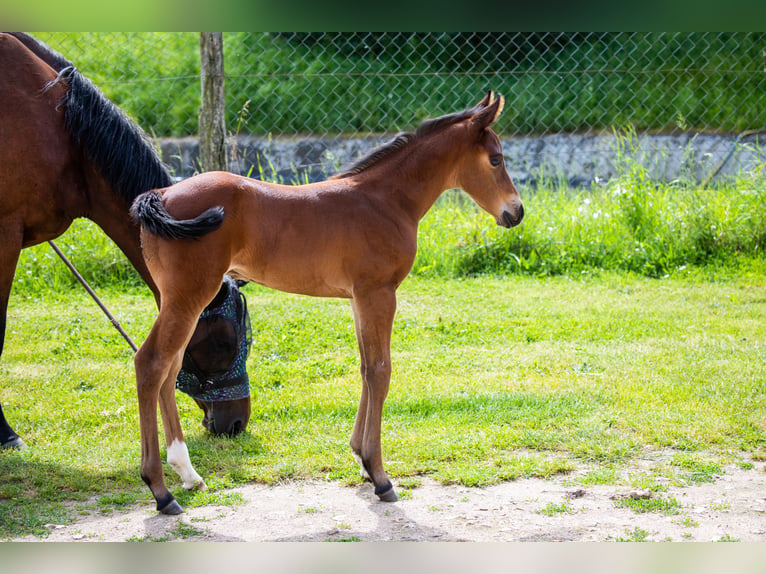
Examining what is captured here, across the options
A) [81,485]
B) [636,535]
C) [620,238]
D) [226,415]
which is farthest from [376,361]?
[620,238]

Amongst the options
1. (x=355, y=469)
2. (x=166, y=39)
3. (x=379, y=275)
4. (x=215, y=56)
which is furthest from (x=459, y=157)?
(x=166, y=39)

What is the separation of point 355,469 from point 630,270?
5478 millimetres

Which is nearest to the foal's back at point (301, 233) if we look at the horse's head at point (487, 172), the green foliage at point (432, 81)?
the horse's head at point (487, 172)

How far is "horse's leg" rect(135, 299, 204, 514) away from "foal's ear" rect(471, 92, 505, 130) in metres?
1.64

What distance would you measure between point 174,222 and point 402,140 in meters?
1.29

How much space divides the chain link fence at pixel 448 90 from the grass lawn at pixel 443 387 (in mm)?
3562

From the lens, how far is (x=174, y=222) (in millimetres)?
3393

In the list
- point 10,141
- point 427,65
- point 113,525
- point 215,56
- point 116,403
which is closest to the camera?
point 113,525

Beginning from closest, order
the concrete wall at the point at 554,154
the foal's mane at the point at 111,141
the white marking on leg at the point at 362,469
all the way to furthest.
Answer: the white marking on leg at the point at 362,469
the foal's mane at the point at 111,141
the concrete wall at the point at 554,154

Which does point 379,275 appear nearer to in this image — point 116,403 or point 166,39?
point 116,403

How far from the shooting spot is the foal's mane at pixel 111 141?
4277mm

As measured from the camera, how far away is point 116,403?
17.7ft

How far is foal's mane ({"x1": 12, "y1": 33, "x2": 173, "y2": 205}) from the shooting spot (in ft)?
14.0

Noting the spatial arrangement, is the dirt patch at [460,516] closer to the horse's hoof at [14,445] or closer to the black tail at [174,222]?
the horse's hoof at [14,445]
